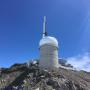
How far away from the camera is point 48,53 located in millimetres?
75938

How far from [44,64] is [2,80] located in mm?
13120

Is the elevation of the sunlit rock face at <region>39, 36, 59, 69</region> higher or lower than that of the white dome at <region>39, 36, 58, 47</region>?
lower

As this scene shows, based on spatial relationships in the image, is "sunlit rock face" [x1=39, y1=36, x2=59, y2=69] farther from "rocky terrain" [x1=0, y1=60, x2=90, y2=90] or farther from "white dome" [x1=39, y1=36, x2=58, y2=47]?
"rocky terrain" [x1=0, y1=60, x2=90, y2=90]

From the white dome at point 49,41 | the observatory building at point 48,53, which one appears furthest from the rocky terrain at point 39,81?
the white dome at point 49,41

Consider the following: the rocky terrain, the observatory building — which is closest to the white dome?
the observatory building

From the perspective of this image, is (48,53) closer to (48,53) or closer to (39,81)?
(48,53)

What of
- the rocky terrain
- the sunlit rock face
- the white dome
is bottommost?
the rocky terrain

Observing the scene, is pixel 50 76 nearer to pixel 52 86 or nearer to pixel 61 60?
pixel 52 86

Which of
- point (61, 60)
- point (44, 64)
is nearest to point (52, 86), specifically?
point (44, 64)

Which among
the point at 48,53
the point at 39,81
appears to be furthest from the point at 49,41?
the point at 39,81

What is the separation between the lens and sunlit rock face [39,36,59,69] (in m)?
76.1

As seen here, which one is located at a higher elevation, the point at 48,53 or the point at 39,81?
the point at 48,53

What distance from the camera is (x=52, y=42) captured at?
77.6 metres

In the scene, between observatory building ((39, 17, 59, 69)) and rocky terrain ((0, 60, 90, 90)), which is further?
observatory building ((39, 17, 59, 69))
